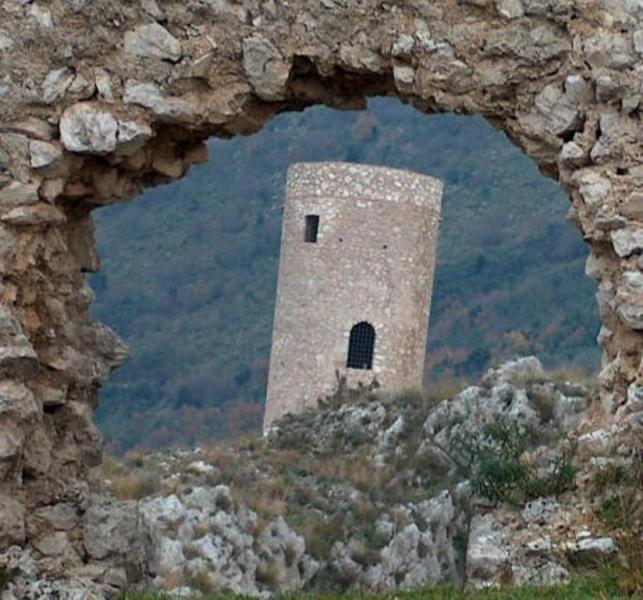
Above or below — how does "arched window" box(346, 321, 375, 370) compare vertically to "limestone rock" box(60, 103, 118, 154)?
below

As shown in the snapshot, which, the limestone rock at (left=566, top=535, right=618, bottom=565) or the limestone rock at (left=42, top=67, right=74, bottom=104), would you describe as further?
the limestone rock at (left=42, top=67, right=74, bottom=104)

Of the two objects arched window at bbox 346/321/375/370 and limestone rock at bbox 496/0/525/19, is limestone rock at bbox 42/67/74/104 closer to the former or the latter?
limestone rock at bbox 496/0/525/19

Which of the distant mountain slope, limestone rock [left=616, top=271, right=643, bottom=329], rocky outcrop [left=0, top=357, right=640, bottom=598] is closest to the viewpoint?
limestone rock [left=616, top=271, right=643, bottom=329]

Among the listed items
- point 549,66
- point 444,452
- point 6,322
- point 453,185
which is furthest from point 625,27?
point 453,185

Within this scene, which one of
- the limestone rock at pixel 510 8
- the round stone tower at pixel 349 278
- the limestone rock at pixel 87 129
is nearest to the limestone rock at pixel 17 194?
the limestone rock at pixel 87 129

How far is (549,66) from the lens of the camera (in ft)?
24.2

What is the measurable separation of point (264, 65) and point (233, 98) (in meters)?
0.24

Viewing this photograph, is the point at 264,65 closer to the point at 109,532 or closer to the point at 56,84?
the point at 56,84

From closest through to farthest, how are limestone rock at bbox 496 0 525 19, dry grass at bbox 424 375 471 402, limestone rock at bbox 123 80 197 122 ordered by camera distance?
limestone rock at bbox 496 0 525 19 → limestone rock at bbox 123 80 197 122 → dry grass at bbox 424 375 471 402

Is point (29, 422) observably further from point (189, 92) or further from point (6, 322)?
point (189, 92)

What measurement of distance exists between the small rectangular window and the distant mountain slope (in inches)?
463

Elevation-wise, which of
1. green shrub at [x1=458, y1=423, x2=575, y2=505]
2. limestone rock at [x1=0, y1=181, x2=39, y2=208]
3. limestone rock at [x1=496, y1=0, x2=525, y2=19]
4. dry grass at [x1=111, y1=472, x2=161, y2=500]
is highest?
limestone rock at [x1=496, y1=0, x2=525, y2=19]

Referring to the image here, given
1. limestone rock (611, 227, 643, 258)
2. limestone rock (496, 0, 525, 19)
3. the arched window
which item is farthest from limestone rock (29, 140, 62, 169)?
the arched window

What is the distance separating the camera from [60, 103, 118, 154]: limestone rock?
7.43 metres
